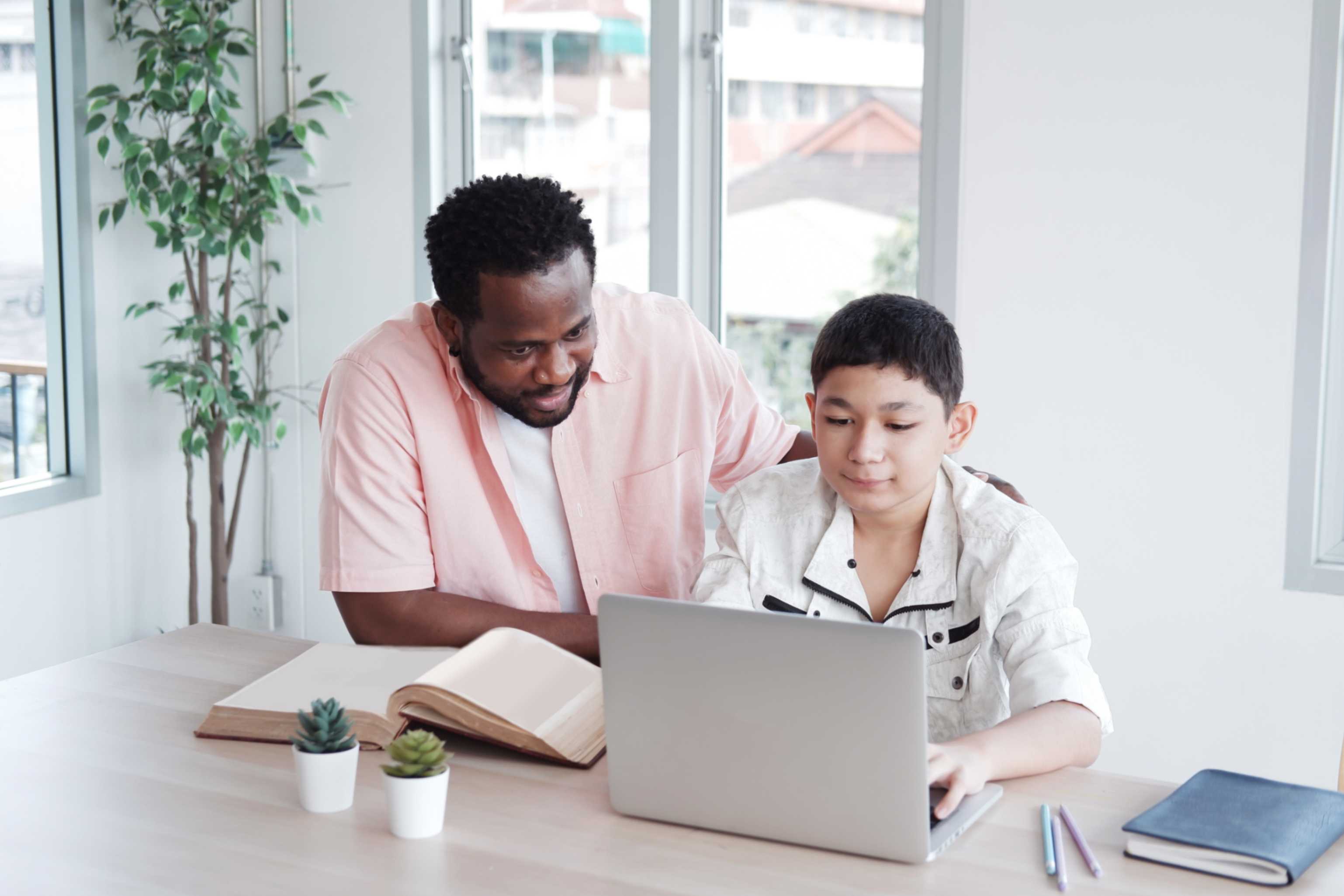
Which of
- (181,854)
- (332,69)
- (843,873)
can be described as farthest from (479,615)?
(332,69)

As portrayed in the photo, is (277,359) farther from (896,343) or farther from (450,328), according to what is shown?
(896,343)

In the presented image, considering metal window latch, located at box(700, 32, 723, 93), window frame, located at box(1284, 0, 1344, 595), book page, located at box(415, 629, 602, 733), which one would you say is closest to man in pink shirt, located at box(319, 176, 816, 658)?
book page, located at box(415, 629, 602, 733)

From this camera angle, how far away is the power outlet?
11.8ft

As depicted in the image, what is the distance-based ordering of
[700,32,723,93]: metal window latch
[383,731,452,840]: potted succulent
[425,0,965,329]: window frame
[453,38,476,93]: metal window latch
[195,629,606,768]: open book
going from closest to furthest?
[383,731,452,840]: potted succulent
[195,629,606,768]: open book
[425,0,965,329]: window frame
[700,32,723,93]: metal window latch
[453,38,476,93]: metal window latch

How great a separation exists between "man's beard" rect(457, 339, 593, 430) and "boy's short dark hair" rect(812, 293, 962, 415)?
0.34 metres

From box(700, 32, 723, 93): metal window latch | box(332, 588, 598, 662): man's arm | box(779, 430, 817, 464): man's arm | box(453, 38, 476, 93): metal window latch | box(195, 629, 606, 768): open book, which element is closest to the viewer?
box(195, 629, 606, 768): open book

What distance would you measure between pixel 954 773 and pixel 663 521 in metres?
0.76

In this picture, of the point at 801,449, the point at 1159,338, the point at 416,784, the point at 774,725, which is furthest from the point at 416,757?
the point at 1159,338

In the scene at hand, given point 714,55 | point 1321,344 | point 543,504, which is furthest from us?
point 714,55

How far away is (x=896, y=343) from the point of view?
4.63ft

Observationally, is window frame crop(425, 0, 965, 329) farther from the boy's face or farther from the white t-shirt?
the boy's face

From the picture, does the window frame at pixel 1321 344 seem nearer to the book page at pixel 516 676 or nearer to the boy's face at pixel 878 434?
the boy's face at pixel 878 434

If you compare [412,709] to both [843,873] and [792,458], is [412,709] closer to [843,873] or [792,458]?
[843,873]

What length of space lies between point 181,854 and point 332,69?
8.90 ft
